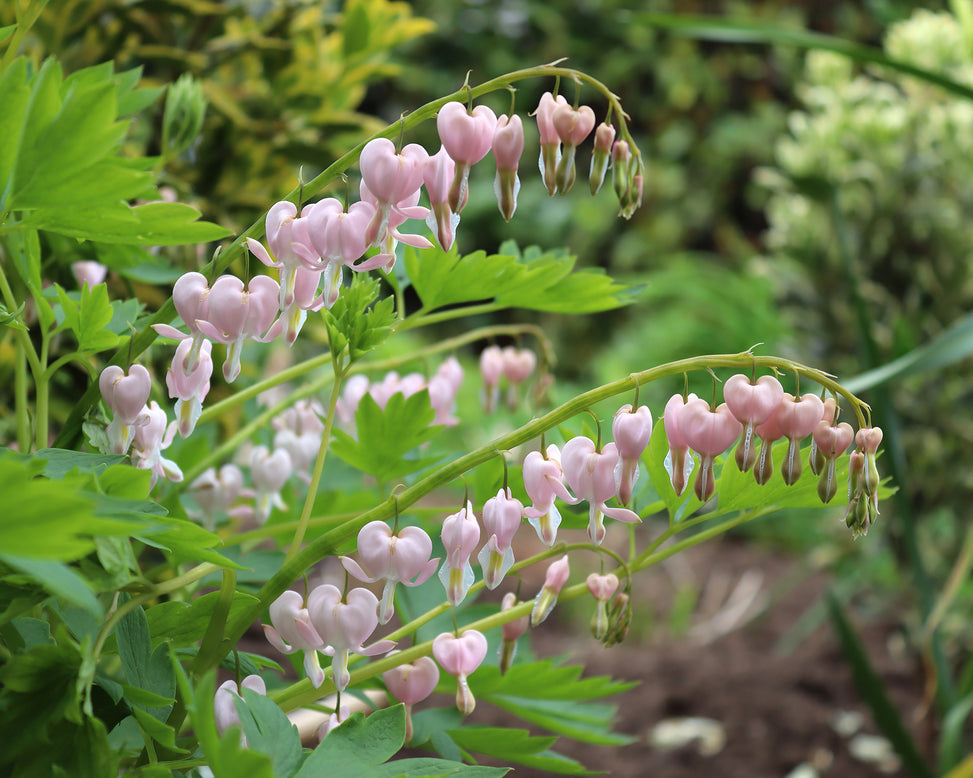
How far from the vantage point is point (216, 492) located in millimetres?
697

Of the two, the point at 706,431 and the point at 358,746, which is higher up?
the point at 706,431

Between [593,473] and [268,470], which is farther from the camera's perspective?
[268,470]

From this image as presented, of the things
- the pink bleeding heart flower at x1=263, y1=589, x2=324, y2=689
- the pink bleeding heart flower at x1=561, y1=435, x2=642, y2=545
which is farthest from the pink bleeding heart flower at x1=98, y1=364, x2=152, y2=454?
the pink bleeding heart flower at x1=561, y1=435, x2=642, y2=545

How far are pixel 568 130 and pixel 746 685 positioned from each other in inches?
62.1

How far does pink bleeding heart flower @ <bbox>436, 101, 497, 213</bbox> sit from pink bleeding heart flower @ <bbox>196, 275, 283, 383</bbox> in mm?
112

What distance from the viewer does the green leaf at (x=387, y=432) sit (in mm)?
621

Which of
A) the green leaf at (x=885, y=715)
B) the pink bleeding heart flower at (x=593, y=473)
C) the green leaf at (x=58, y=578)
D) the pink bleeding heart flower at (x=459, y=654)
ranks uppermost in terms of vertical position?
the green leaf at (x=58, y=578)

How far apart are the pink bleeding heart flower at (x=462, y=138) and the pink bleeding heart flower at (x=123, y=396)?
0.19m

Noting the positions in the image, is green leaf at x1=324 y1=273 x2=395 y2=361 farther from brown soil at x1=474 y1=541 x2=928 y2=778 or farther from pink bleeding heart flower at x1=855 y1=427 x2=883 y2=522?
brown soil at x1=474 y1=541 x2=928 y2=778

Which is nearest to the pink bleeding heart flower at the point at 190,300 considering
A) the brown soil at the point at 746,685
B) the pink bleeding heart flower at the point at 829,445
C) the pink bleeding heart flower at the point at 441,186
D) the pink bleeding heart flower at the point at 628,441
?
the pink bleeding heart flower at the point at 441,186

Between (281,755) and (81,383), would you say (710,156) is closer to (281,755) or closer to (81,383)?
(81,383)

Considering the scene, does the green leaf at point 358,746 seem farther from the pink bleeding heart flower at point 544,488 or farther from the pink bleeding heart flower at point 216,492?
the pink bleeding heart flower at point 216,492

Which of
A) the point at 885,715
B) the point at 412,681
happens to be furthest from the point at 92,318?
the point at 885,715

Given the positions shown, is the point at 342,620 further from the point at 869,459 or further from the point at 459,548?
the point at 869,459
